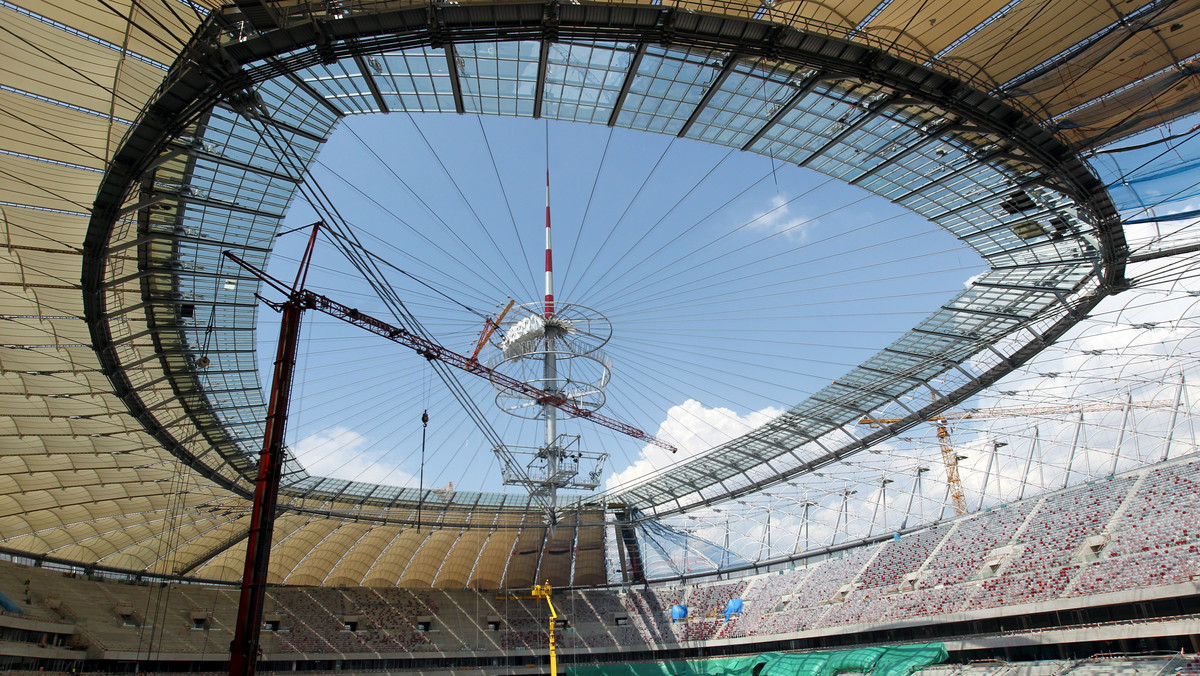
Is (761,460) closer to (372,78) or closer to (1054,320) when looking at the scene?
(1054,320)

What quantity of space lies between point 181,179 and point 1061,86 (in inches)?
1288

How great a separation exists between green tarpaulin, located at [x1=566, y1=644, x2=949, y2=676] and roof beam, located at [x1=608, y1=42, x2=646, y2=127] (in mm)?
35935

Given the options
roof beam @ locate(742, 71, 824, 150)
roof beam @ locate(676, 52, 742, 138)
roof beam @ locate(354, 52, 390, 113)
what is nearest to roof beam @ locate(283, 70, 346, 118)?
roof beam @ locate(354, 52, 390, 113)

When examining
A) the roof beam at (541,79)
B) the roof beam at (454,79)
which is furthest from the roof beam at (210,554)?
the roof beam at (541,79)

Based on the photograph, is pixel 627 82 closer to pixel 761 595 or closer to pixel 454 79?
pixel 454 79

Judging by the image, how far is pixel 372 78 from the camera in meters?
25.9

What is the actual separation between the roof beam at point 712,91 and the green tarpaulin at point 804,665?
1337 inches

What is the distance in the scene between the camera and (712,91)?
27203 mm

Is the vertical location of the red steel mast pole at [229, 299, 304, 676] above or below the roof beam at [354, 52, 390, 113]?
below

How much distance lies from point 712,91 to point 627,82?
327 cm

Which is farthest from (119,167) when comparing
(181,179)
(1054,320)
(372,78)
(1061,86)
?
(1054,320)

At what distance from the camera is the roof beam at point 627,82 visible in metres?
24.4

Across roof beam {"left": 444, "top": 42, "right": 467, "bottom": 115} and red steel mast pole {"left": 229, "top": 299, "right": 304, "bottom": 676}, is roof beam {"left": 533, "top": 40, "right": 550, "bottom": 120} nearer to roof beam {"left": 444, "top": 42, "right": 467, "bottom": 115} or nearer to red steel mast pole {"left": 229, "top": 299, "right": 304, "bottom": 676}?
roof beam {"left": 444, "top": 42, "right": 467, "bottom": 115}

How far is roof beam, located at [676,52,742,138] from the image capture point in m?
24.7
